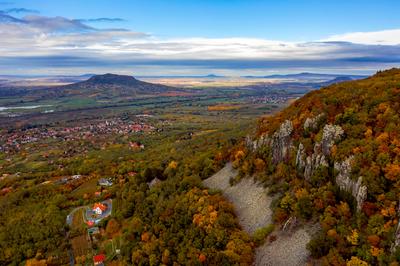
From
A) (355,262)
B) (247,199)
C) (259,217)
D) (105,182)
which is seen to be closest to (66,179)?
(105,182)

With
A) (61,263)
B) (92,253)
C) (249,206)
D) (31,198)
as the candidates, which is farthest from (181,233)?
(31,198)

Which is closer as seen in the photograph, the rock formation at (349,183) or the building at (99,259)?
the rock formation at (349,183)

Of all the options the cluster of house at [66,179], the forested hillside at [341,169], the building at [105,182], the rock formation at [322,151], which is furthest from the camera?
the cluster of house at [66,179]

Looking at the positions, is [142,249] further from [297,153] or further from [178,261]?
[297,153]

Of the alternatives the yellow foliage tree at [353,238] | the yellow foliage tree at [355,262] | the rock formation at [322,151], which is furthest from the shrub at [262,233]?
the yellow foliage tree at [355,262]

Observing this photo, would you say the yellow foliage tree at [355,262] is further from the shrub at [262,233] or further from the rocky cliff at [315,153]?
the shrub at [262,233]

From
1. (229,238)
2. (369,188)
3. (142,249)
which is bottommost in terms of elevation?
(142,249)
